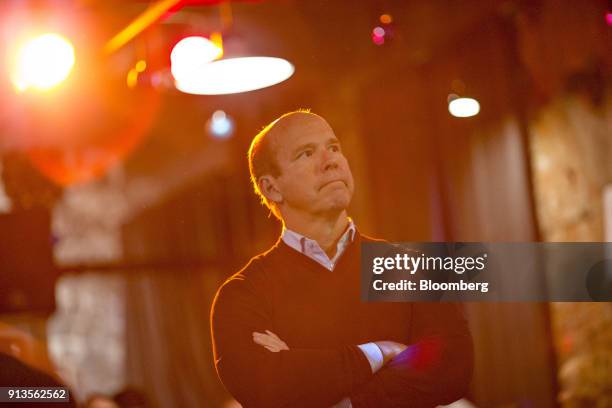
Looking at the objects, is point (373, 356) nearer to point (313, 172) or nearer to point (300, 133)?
point (313, 172)

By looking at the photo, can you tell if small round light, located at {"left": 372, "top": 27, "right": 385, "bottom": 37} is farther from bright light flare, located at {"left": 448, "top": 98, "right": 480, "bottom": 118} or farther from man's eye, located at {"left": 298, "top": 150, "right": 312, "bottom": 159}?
man's eye, located at {"left": 298, "top": 150, "right": 312, "bottom": 159}

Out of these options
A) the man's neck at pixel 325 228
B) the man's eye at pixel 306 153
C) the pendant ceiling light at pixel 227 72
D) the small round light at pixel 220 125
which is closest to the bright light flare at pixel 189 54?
the pendant ceiling light at pixel 227 72

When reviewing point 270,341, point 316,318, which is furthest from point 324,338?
point 270,341

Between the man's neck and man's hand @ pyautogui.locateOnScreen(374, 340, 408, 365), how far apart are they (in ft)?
1.04

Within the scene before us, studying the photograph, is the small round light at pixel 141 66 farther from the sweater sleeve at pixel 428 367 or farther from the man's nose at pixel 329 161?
the sweater sleeve at pixel 428 367

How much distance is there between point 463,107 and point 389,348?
81cm

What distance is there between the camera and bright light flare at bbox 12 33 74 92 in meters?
2.67

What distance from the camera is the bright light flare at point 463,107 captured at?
242cm

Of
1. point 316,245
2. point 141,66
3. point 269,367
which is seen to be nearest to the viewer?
point 269,367

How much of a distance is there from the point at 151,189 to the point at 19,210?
0.49m

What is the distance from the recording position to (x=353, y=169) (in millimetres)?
2375

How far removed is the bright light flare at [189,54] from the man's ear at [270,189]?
50 cm

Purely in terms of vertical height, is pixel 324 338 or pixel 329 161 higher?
pixel 329 161

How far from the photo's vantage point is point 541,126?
2455 millimetres
